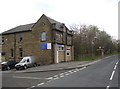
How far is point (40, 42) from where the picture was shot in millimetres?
45031

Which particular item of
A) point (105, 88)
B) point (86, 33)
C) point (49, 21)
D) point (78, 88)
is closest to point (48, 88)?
point (78, 88)

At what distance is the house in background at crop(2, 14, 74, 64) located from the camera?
4391cm

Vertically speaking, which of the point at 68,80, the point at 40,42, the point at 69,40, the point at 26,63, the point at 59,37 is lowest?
the point at 68,80

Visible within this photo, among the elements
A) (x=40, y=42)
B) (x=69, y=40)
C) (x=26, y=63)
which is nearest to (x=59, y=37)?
(x=40, y=42)

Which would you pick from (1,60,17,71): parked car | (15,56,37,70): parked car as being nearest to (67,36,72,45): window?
(15,56,37,70): parked car

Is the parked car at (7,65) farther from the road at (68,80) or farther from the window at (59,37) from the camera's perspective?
the road at (68,80)

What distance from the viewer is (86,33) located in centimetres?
7388

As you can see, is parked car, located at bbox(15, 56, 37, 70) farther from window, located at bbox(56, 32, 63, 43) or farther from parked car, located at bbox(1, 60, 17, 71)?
window, located at bbox(56, 32, 63, 43)

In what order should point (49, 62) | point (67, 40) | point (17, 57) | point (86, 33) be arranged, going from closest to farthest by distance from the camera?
1. point (49, 62)
2. point (17, 57)
3. point (67, 40)
4. point (86, 33)

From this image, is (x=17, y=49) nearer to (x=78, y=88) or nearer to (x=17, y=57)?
(x=17, y=57)

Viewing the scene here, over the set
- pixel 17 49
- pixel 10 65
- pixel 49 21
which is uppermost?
pixel 49 21

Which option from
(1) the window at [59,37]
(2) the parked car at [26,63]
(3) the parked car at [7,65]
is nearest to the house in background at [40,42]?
(1) the window at [59,37]

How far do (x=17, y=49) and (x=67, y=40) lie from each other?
36.9ft

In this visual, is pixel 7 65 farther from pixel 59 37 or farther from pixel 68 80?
pixel 68 80
